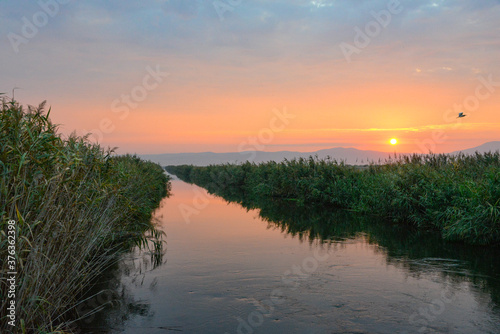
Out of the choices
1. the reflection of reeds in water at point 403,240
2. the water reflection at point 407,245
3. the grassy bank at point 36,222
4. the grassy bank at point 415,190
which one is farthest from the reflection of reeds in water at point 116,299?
the grassy bank at point 415,190

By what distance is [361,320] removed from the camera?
19.9ft

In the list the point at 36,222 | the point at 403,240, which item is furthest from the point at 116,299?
the point at 403,240

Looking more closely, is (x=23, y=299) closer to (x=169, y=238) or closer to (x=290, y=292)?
(x=290, y=292)

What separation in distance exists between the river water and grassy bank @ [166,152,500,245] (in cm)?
90

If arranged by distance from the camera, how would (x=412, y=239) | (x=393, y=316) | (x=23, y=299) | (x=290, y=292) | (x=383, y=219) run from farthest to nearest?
(x=383, y=219) < (x=412, y=239) < (x=290, y=292) < (x=393, y=316) < (x=23, y=299)

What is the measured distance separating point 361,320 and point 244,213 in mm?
13817

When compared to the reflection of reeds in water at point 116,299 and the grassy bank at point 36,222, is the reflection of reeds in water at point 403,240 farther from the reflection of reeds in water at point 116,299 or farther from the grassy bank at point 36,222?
the grassy bank at point 36,222

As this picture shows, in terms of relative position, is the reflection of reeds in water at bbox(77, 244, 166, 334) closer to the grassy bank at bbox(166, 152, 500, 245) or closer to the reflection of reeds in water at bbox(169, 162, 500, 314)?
the reflection of reeds in water at bbox(169, 162, 500, 314)

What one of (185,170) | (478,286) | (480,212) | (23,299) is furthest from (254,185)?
(185,170)

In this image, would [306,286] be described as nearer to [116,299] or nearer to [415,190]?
[116,299]

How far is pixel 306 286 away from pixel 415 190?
8.47 metres

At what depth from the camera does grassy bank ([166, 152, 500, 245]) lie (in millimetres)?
10938

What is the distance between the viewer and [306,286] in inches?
306

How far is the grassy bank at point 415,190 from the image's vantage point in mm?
10938
